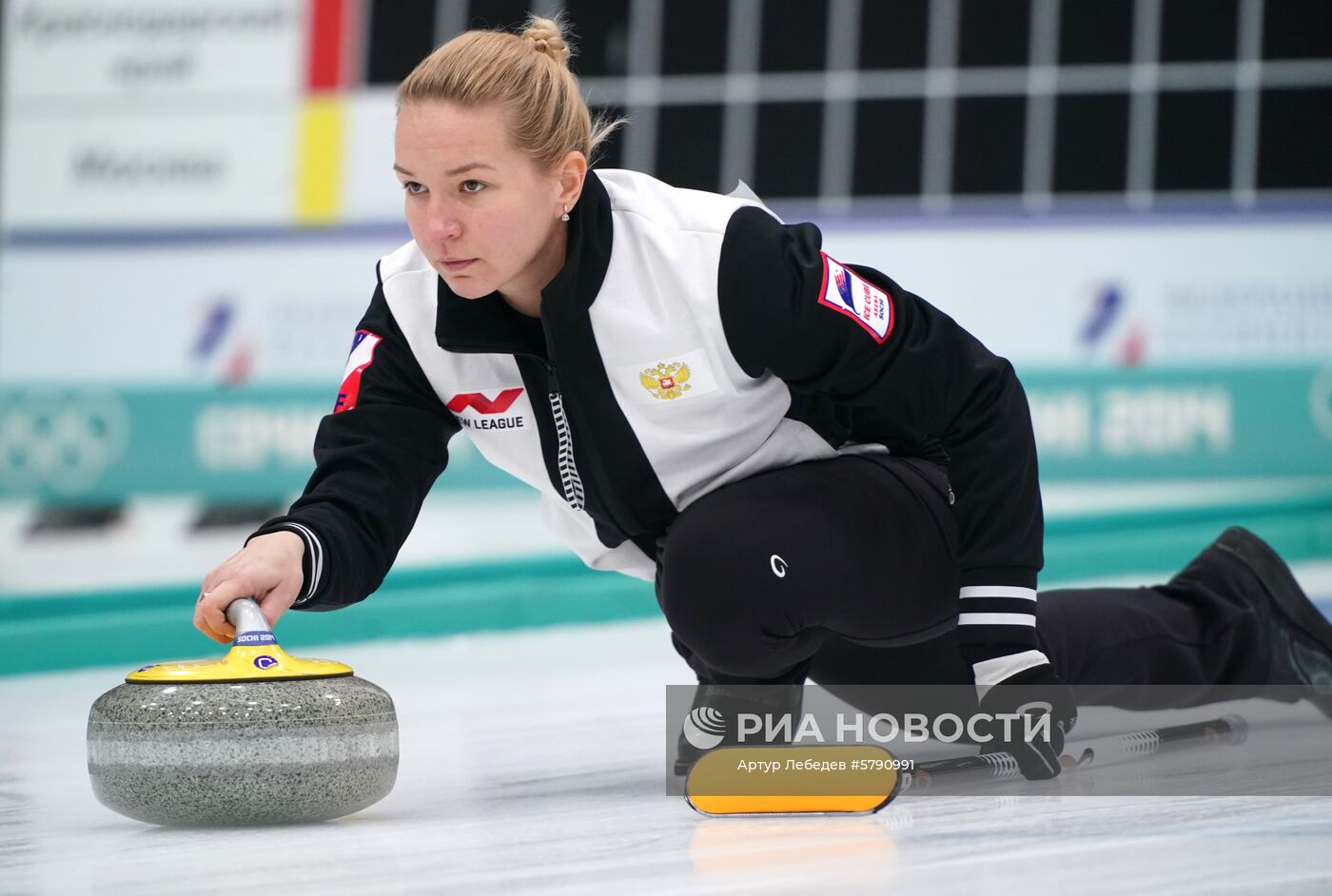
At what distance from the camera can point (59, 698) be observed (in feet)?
7.73

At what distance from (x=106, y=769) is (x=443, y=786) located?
36 cm

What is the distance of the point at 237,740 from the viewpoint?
1.21 metres

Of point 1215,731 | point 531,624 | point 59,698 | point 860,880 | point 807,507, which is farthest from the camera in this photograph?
point 531,624

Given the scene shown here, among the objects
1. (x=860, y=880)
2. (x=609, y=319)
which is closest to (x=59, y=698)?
(x=609, y=319)

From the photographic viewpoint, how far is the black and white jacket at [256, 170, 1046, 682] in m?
1.41

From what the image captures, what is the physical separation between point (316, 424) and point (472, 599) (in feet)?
8.83

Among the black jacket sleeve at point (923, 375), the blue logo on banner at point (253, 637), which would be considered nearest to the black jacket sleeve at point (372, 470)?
the blue logo on banner at point (253, 637)

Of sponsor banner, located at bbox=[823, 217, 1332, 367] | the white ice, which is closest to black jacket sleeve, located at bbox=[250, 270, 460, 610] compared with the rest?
the white ice

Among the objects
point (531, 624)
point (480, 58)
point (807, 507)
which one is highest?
point (480, 58)

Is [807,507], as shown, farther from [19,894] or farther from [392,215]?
[392,215]

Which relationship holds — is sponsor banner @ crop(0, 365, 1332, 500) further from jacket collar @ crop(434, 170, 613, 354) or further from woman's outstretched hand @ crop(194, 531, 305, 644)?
woman's outstretched hand @ crop(194, 531, 305, 644)

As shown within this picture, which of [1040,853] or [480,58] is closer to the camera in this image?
[1040,853]

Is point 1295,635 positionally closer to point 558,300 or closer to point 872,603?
point 872,603

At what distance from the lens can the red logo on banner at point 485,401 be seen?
1514 millimetres
